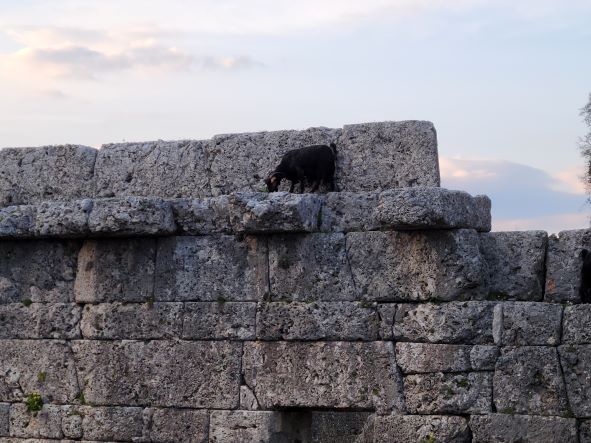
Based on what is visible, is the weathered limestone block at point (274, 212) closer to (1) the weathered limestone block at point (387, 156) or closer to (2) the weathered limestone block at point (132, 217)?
(1) the weathered limestone block at point (387, 156)

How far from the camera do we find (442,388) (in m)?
10.6

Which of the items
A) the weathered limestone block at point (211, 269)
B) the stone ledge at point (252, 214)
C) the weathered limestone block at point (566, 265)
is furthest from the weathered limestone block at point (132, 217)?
the weathered limestone block at point (566, 265)

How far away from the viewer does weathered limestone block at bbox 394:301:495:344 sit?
415 inches

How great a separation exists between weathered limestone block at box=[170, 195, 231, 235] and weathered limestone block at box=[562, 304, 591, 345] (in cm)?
329

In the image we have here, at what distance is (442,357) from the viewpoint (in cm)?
1061

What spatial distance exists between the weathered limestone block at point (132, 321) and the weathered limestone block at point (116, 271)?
0.31ft

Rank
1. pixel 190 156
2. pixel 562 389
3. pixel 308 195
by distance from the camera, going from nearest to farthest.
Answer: pixel 562 389 → pixel 308 195 → pixel 190 156

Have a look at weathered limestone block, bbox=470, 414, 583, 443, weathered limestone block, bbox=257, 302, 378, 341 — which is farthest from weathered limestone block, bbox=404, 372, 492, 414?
weathered limestone block, bbox=257, 302, 378, 341

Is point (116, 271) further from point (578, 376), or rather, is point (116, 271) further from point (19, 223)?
point (578, 376)

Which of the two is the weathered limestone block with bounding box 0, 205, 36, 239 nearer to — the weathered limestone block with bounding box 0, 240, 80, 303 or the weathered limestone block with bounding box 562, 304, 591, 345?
the weathered limestone block with bounding box 0, 240, 80, 303

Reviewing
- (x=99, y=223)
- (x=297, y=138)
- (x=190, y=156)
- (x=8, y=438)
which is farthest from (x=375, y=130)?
(x=8, y=438)

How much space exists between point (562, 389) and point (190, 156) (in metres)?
A: 4.31

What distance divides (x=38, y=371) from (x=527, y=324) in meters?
4.96

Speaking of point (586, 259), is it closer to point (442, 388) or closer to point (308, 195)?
point (442, 388)
